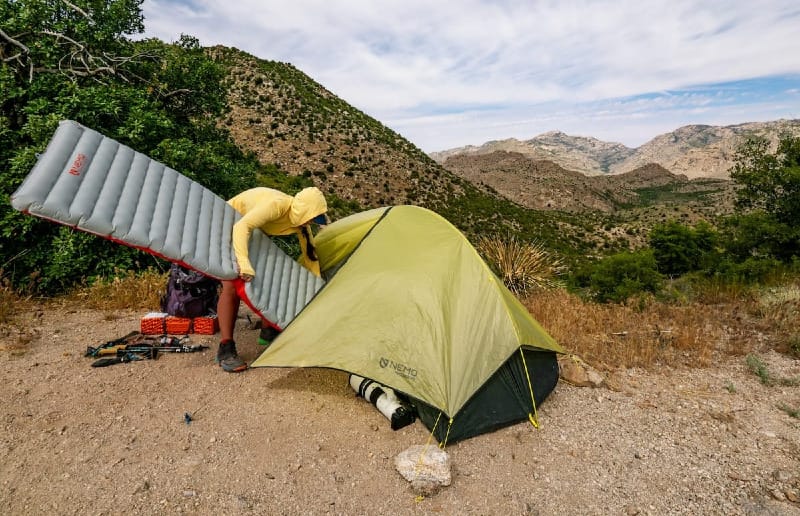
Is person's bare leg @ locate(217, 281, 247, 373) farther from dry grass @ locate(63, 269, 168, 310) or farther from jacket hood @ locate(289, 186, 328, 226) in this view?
dry grass @ locate(63, 269, 168, 310)

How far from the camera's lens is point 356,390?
460 cm

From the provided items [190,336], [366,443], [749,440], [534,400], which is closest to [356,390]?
[366,443]

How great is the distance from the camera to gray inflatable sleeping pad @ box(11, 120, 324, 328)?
3939 mm

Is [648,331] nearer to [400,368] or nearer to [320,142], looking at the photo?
[400,368]

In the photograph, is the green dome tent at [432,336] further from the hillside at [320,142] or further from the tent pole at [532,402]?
the hillside at [320,142]

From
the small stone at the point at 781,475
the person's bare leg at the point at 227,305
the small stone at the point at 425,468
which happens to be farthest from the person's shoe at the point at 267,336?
the small stone at the point at 781,475

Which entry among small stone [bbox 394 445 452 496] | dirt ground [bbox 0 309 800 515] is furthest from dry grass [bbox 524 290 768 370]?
small stone [bbox 394 445 452 496]

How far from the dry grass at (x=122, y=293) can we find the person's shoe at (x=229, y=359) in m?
2.74

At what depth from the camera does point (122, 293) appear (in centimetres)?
691

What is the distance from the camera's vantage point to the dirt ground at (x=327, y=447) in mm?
3189

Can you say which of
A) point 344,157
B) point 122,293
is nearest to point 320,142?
point 344,157

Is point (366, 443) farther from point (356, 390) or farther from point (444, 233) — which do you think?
point (444, 233)

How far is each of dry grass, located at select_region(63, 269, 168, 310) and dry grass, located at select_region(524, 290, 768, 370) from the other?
6.34 meters

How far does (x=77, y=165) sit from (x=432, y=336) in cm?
386
